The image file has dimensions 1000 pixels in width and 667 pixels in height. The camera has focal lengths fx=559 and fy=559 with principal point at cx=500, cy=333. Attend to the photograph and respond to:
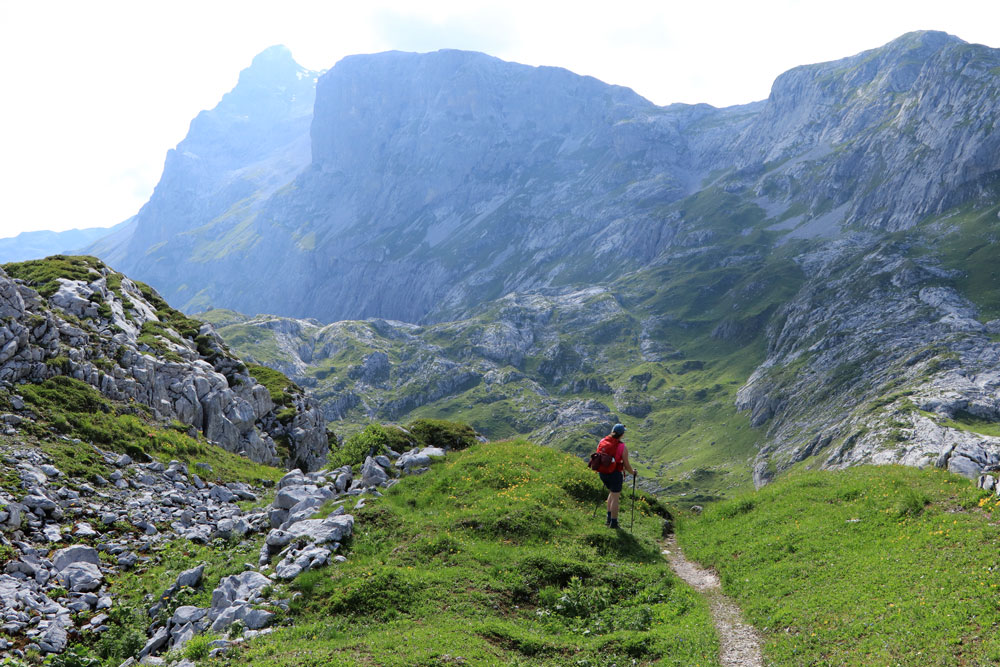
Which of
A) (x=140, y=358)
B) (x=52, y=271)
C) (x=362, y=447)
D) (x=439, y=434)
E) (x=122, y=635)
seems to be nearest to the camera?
(x=122, y=635)

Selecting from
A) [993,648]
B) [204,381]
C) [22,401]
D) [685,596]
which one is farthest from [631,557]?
[204,381]

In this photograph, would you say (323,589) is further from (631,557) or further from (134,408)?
(134,408)

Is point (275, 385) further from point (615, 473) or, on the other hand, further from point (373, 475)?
point (615, 473)

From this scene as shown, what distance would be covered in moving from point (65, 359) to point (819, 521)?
50326 millimetres

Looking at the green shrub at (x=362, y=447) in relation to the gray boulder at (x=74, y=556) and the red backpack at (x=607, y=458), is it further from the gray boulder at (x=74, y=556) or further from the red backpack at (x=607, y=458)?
the red backpack at (x=607, y=458)

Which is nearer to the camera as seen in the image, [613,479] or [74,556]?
[74,556]

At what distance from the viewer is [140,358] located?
1983 inches

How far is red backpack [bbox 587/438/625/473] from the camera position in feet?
88.1

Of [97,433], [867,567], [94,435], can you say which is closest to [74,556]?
[94,435]

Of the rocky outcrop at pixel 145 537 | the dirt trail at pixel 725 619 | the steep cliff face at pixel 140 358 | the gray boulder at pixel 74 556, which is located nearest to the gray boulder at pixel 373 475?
the rocky outcrop at pixel 145 537

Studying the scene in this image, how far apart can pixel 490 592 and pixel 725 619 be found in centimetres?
839

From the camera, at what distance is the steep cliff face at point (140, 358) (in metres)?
41.6

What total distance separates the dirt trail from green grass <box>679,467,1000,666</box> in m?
0.44

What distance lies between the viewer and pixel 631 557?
25.0 m
